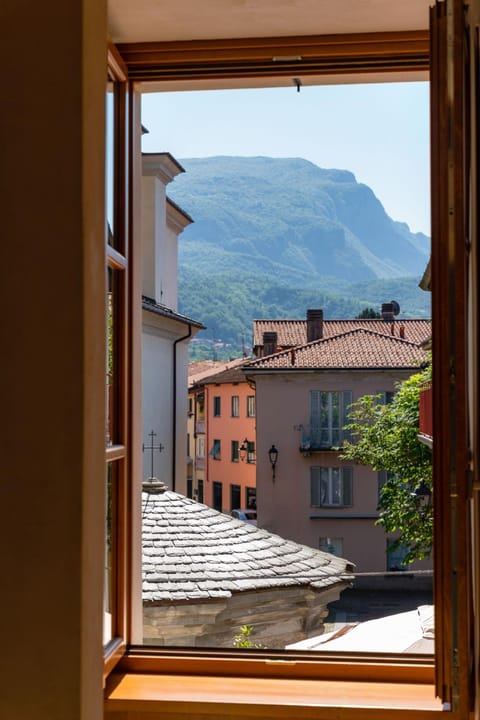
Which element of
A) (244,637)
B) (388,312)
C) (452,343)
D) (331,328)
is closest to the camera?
(452,343)

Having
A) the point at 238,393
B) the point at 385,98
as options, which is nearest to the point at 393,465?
the point at 238,393

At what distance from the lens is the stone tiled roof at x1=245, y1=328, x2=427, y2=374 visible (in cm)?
1337

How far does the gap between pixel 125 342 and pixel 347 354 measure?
12007 millimetres

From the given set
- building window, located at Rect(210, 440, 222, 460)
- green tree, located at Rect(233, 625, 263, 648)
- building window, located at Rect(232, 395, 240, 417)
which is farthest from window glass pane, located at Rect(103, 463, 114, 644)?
building window, located at Rect(210, 440, 222, 460)

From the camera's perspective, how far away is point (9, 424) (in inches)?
39.9

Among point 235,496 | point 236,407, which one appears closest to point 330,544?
point 235,496

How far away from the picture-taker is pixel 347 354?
1350cm

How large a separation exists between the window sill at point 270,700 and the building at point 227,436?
49.0 ft

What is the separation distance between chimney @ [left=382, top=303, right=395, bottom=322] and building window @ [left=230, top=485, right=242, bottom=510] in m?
4.69

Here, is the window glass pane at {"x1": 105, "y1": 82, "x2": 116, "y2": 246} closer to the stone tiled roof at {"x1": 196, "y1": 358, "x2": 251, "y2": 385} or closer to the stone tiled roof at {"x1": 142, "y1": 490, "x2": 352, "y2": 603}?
the stone tiled roof at {"x1": 142, "y1": 490, "x2": 352, "y2": 603}

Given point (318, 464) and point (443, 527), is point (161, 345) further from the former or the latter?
point (443, 527)

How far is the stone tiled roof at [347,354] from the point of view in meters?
13.4

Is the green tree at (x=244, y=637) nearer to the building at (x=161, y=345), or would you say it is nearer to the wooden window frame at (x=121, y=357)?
the wooden window frame at (x=121, y=357)

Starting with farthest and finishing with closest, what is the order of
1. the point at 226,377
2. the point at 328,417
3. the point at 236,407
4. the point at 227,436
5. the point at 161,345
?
the point at 227,436, the point at 236,407, the point at 226,377, the point at 328,417, the point at 161,345
